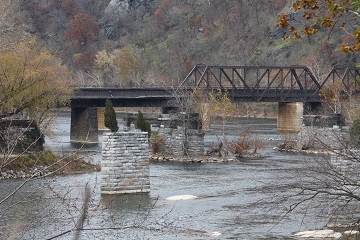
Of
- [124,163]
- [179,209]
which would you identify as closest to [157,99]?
[124,163]

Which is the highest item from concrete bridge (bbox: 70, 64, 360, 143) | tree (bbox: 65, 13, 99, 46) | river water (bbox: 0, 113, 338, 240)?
tree (bbox: 65, 13, 99, 46)

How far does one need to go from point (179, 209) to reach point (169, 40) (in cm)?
13430

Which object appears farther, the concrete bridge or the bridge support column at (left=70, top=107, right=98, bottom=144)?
the concrete bridge

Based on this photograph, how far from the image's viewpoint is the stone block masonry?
39.0 m

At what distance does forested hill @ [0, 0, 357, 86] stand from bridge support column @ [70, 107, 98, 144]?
145 ft

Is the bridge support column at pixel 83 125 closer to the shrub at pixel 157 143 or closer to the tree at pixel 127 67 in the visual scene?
the shrub at pixel 157 143

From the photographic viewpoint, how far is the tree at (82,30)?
182 metres

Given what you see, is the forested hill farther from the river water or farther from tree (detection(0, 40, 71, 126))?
the river water

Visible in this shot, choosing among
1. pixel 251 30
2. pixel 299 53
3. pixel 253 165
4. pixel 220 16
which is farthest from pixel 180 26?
pixel 253 165

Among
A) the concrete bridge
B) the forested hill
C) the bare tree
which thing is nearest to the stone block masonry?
the bare tree

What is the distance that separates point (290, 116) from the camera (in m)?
95.1

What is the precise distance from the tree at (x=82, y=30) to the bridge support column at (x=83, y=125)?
10365 centimetres

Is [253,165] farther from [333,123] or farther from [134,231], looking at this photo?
[134,231]

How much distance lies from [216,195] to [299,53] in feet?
305
